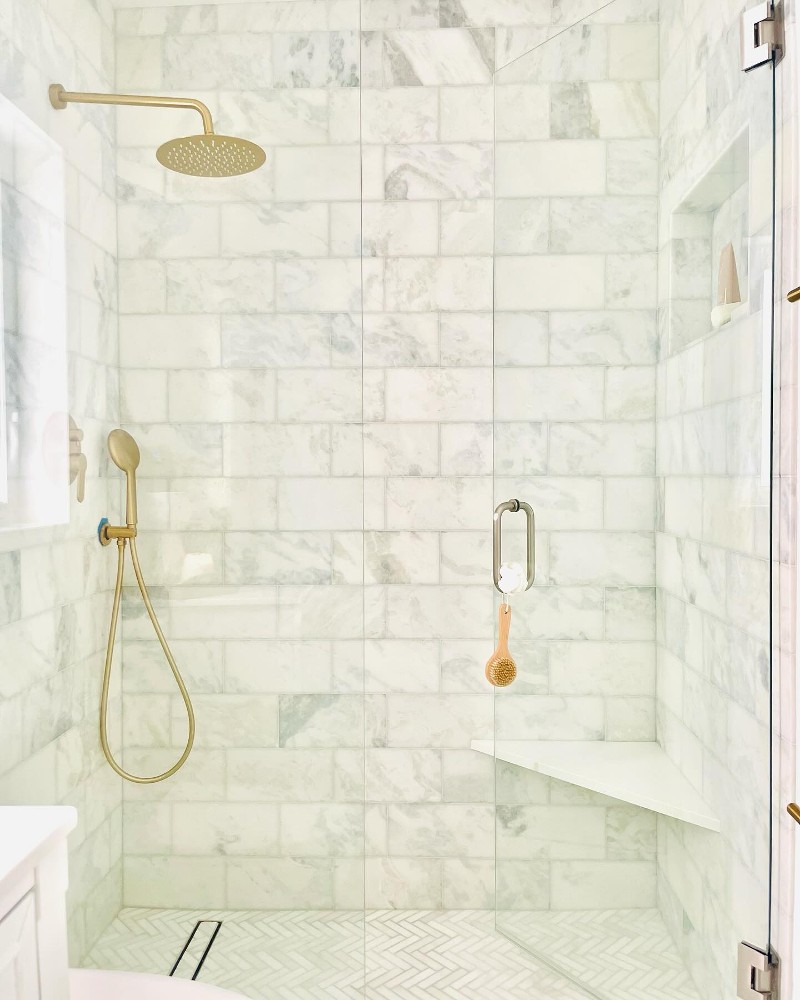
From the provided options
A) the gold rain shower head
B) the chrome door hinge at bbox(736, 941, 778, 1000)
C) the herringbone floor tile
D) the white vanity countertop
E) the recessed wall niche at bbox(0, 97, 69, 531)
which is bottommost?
the herringbone floor tile

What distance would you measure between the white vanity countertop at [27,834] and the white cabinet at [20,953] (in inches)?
2.5

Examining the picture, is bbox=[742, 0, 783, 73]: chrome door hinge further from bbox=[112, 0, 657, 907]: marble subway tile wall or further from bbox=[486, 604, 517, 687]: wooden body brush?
bbox=[486, 604, 517, 687]: wooden body brush

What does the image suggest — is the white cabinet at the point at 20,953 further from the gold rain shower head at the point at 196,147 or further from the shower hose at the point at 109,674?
the gold rain shower head at the point at 196,147

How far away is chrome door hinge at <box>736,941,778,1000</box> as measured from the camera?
5.08 ft

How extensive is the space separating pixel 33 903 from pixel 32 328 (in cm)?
121

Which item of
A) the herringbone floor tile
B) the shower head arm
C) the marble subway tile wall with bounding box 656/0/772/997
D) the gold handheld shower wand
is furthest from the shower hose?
the marble subway tile wall with bounding box 656/0/772/997

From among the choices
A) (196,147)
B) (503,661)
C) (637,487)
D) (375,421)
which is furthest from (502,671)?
(196,147)

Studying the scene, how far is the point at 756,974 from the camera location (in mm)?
1562

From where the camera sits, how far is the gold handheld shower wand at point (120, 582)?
6.46ft

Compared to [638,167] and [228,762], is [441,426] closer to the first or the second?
[638,167]

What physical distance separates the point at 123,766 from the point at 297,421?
985 mm

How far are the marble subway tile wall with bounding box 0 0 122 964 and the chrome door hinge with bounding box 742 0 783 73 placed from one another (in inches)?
56.0

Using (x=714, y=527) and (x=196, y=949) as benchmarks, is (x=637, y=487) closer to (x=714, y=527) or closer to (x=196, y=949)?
(x=714, y=527)

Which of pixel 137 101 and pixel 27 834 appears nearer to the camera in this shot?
pixel 27 834
